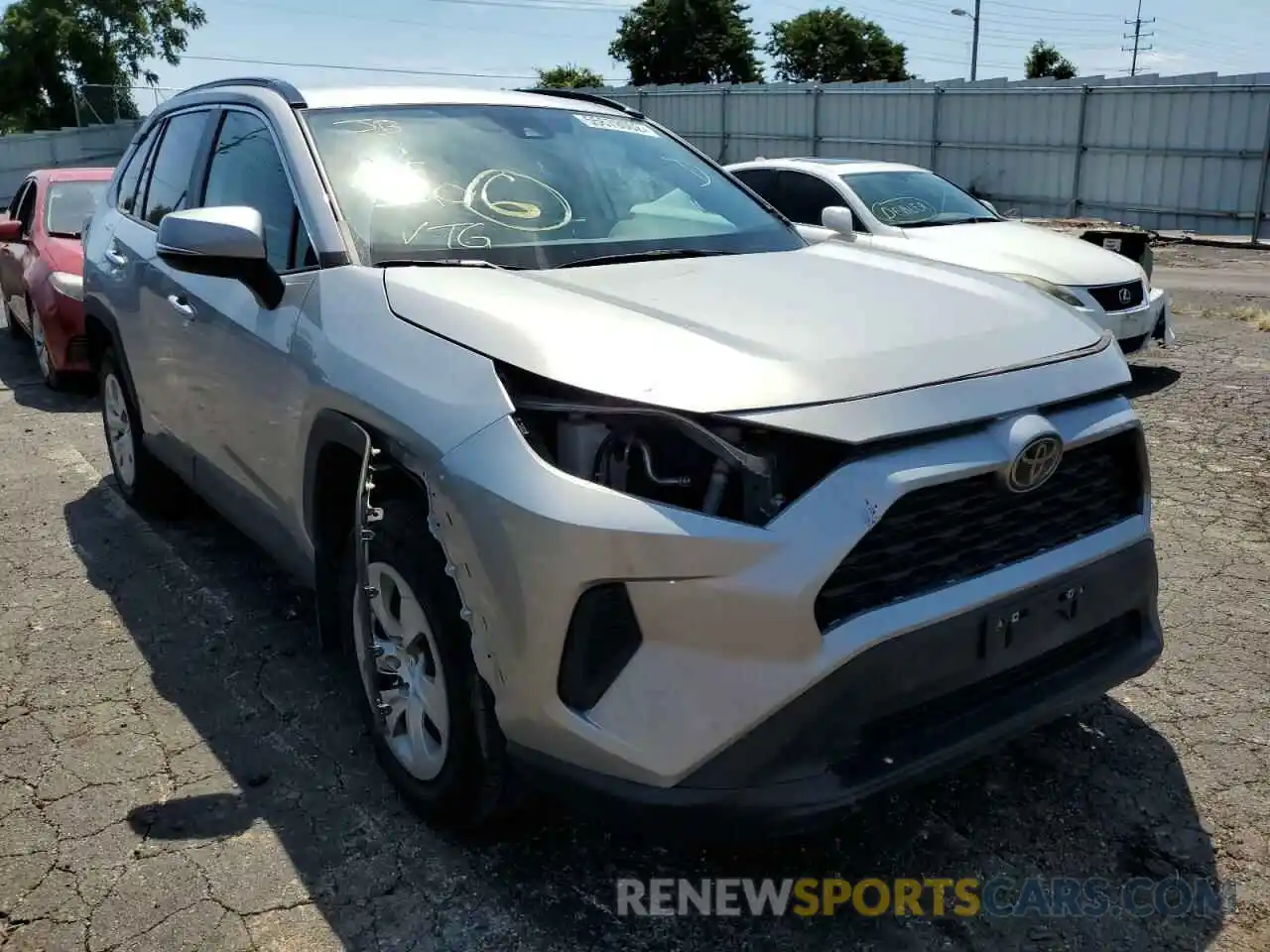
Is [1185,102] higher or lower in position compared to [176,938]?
higher

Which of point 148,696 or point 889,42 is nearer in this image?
point 148,696

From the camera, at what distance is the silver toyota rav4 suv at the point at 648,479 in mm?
2158

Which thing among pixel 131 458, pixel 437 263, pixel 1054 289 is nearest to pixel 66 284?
pixel 131 458

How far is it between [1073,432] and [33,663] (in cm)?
336

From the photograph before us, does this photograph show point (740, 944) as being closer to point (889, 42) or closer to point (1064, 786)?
point (1064, 786)

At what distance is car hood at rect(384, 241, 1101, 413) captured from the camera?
2264 millimetres

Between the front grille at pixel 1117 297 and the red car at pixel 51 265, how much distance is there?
649cm

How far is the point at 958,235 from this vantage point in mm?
8836

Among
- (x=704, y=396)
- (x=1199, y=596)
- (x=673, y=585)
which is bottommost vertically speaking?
(x=1199, y=596)

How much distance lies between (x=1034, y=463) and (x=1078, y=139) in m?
20.4

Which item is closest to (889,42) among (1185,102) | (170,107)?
(1185,102)

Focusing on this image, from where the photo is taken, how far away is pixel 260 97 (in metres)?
3.60

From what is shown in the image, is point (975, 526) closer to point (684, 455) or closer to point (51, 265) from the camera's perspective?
point (684, 455)

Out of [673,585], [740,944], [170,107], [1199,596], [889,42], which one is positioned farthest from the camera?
[889,42]
